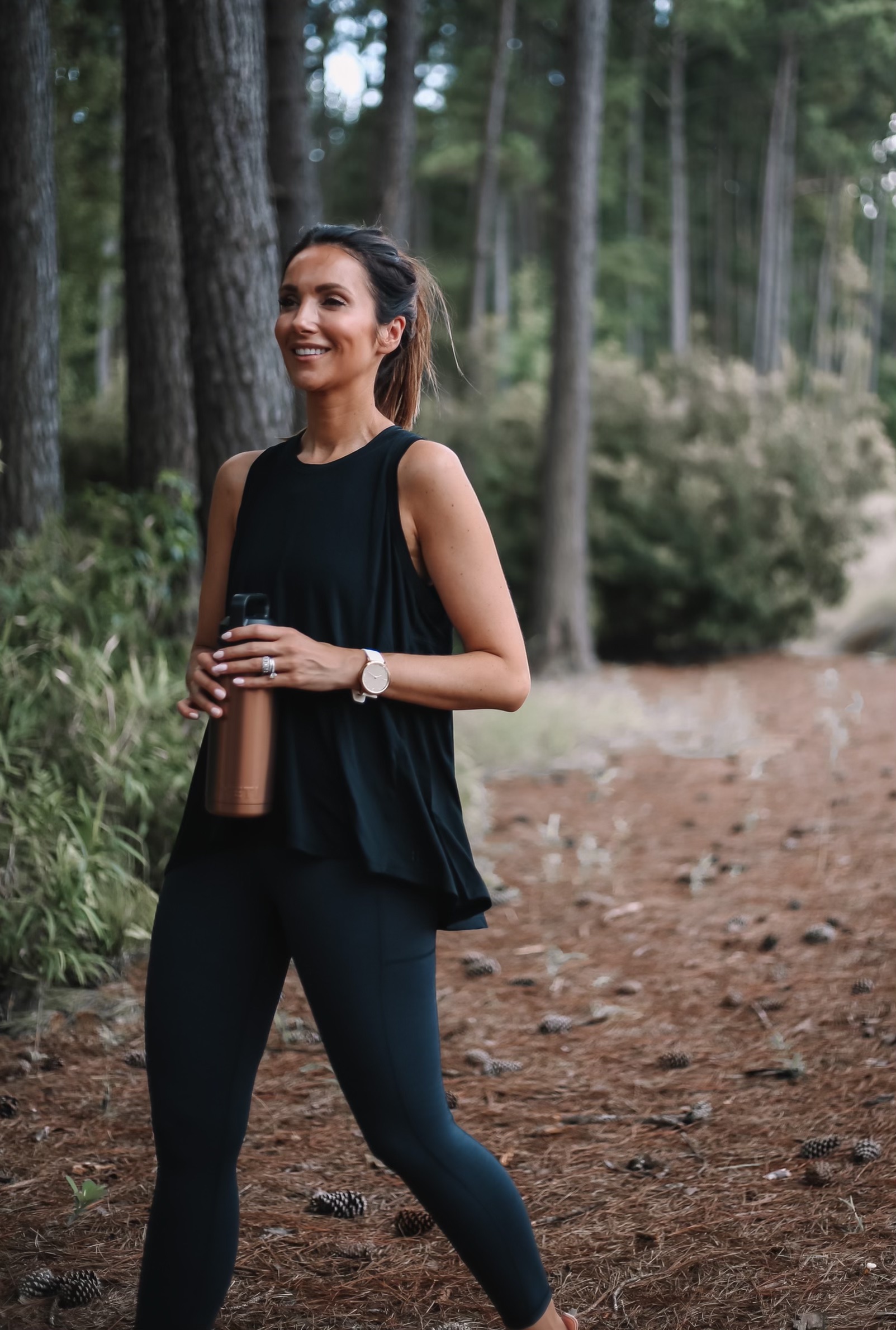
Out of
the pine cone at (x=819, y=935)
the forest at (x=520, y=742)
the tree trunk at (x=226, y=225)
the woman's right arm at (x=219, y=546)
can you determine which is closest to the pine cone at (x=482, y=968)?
the forest at (x=520, y=742)

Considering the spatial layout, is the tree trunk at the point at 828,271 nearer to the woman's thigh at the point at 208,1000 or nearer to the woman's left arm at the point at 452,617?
the woman's left arm at the point at 452,617

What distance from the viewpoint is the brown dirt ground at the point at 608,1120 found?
273 cm

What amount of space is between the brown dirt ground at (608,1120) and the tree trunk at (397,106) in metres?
6.60

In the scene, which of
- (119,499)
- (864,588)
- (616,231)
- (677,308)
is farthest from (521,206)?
(119,499)

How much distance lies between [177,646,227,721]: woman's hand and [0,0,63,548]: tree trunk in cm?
504

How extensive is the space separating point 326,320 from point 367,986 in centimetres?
112

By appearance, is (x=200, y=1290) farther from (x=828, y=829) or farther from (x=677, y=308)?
(x=677, y=308)

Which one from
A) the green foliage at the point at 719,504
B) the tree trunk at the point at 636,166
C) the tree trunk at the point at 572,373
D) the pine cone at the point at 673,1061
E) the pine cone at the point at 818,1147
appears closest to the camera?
the pine cone at the point at 818,1147

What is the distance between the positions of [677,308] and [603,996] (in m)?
23.3

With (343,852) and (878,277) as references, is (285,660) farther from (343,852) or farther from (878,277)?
(878,277)

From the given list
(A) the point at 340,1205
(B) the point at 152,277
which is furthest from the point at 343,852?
(B) the point at 152,277

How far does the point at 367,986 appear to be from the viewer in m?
Result: 2.05

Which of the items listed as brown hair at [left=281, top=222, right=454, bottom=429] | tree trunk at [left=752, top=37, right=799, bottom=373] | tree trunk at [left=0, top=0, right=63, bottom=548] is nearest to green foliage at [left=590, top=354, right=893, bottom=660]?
tree trunk at [left=0, top=0, right=63, bottom=548]

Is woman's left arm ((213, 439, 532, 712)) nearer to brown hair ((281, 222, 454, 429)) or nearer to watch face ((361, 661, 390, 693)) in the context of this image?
watch face ((361, 661, 390, 693))
